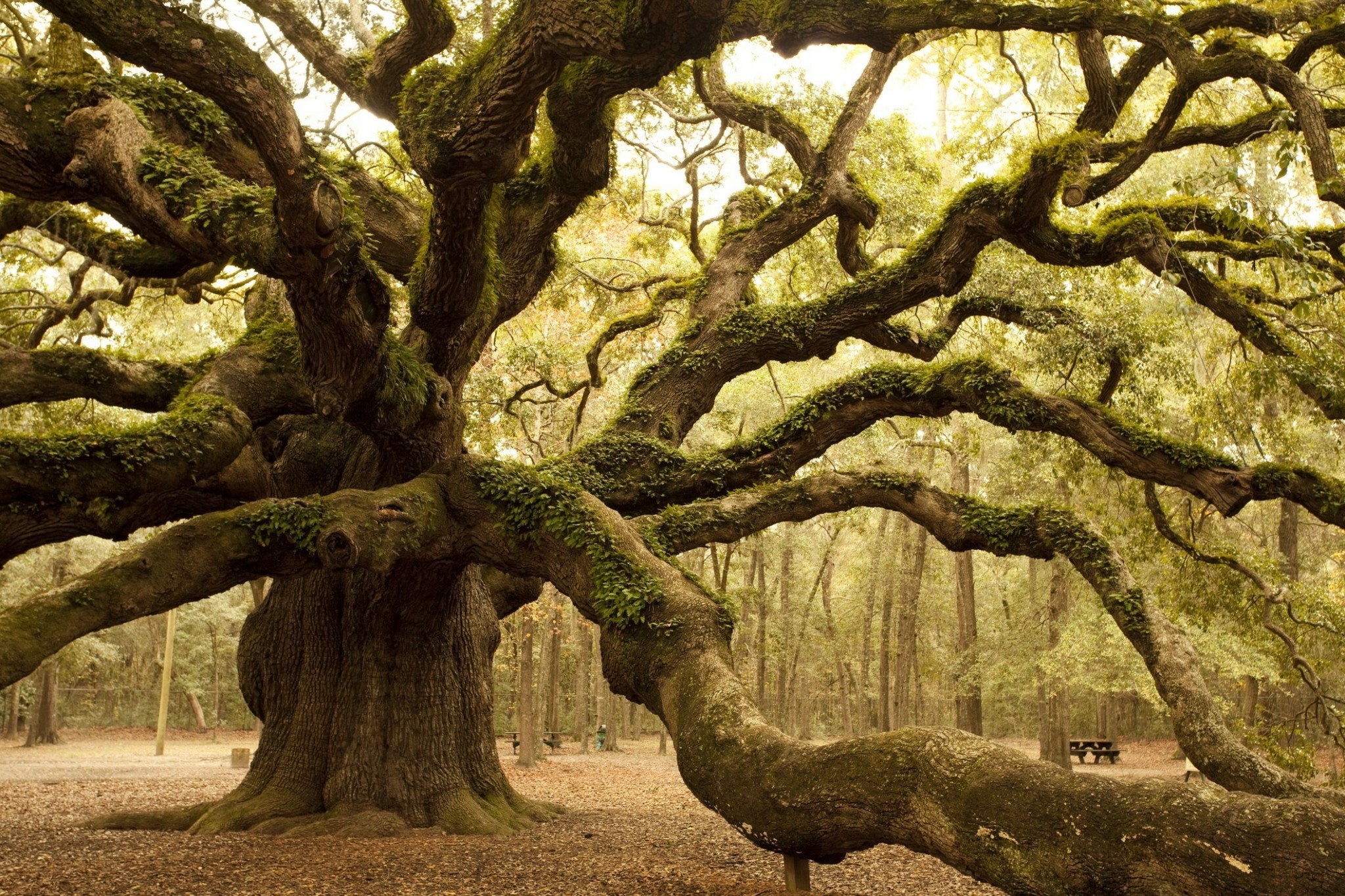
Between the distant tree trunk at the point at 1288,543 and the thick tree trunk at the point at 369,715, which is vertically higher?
the distant tree trunk at the point at 1288,543

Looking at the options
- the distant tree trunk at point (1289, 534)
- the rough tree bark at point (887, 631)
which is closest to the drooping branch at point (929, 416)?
the distant tree trunk at point (1289, 534)

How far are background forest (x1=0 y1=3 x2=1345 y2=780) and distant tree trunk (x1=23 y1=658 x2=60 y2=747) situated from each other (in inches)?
36.1

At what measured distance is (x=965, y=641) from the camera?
24.9m

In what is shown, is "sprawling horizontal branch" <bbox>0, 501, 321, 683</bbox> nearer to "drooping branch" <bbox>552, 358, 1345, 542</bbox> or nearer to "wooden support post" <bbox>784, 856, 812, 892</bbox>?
"drooping branch" <bbox>552, 358, 1345, 542</bbox>

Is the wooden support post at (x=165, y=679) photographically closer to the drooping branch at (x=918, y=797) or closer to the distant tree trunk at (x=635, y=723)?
the distant tree trunk at (x=635, y=723)

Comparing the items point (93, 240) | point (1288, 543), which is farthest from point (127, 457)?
point (1288, 543)

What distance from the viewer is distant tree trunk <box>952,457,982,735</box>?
2345 centimetres

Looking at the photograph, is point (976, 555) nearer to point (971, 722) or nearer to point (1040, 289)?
point (971, 722)

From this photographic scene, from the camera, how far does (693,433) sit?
93.6 feet

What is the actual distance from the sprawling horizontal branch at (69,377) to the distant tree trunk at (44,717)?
Result: 1074 inches

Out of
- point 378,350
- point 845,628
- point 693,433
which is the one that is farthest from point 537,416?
point 845,628

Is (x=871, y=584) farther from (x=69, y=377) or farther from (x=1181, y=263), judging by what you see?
(x=69, y=377)

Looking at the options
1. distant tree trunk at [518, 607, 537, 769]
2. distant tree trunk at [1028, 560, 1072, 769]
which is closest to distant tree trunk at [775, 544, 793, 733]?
distant tree trunk at [1028, 560, 1072, 769]

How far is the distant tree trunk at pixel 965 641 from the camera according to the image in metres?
23.5
